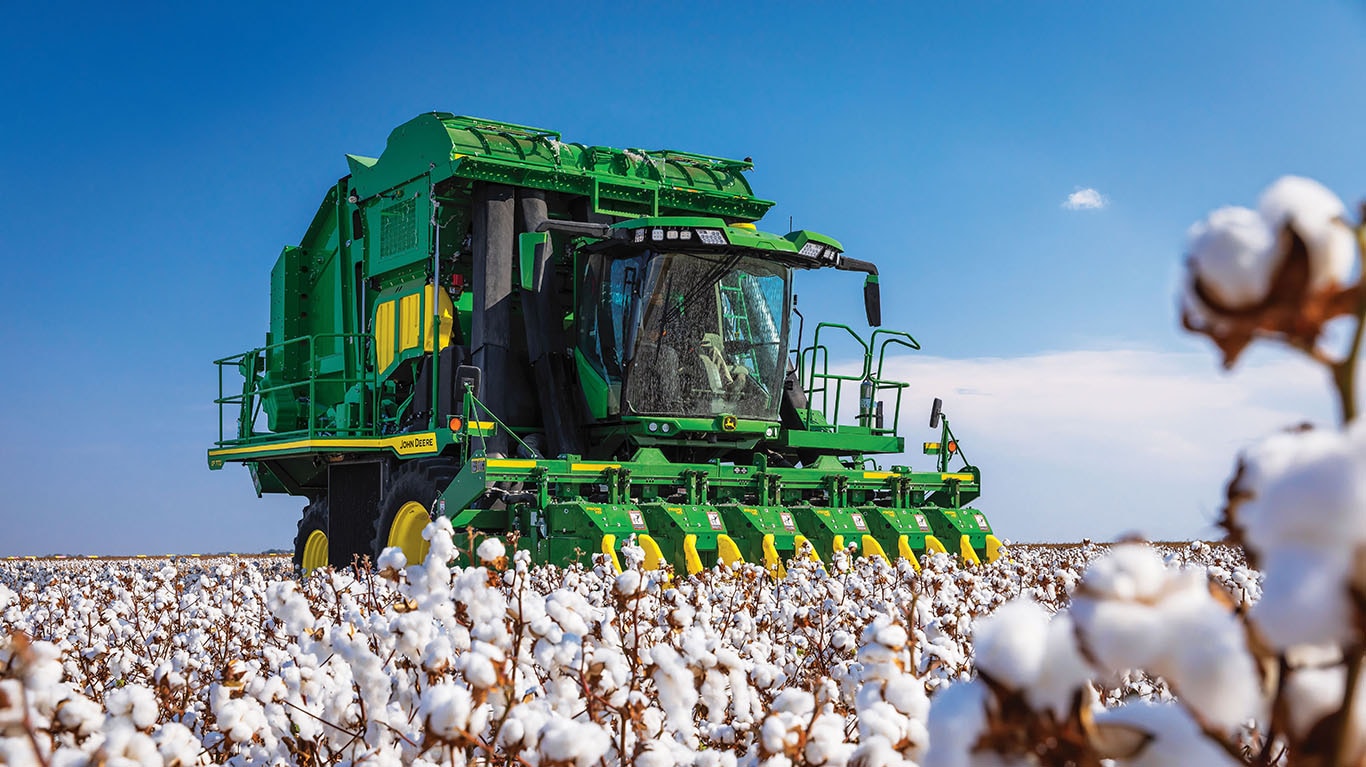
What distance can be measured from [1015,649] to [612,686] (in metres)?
1.92

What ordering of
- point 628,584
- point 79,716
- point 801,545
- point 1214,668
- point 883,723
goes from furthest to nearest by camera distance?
1. point 801,545
2. point 628,584
3. point 79,716
4. point 883,723
5. point 1214,668

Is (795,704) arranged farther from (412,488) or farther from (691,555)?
(412,488)

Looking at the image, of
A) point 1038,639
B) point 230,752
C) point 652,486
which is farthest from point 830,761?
point 652,486

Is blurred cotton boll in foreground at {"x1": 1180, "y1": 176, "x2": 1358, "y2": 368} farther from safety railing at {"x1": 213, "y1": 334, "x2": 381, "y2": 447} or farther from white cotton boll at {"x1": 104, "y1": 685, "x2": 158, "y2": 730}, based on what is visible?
safety railing at {"x1": 213, "y1": 334, "x2": 381, "y2": 447}

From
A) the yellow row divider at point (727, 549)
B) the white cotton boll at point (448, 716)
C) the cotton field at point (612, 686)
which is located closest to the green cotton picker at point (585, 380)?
the yellow row divider at point (727, 549)

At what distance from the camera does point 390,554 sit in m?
3.38

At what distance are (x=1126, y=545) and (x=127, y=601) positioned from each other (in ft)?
24.5

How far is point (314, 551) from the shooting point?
15000 mm

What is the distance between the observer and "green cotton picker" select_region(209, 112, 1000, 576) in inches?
444

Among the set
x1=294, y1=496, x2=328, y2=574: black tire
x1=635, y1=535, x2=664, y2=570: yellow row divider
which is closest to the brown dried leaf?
x1=635, y1=535, x2=664, y2=570: yellow row divider

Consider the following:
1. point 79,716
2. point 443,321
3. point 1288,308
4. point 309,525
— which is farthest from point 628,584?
point 309,525

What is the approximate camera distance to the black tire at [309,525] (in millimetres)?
14766

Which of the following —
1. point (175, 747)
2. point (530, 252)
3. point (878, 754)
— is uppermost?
point (530, 252)

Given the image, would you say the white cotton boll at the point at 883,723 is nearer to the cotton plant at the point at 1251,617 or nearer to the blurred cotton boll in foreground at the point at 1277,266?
the cotton plant at the point at 1251,617
